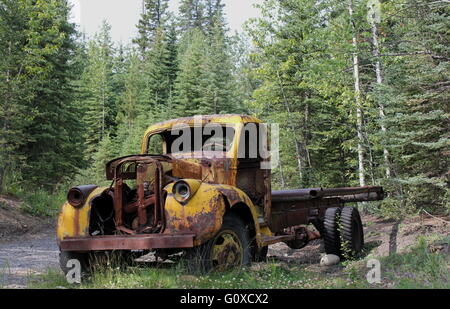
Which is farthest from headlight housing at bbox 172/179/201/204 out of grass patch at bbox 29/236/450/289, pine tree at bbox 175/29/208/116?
pine tree at bbox 175/29/208/116

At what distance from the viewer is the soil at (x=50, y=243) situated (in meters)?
6.67

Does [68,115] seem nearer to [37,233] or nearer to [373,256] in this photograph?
[37,233]

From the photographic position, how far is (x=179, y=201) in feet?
16.1

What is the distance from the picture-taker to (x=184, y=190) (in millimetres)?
4965

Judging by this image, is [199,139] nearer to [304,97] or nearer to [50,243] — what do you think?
[50,243]

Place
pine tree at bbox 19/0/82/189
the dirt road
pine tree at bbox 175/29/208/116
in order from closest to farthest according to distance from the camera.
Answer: the dirt road → pine tree at bbox 19/0/82/189 → pine tree at bbox 175/29/208/116

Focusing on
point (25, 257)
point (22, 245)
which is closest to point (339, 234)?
point (25, 257)

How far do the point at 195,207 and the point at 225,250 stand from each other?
0.68 metres

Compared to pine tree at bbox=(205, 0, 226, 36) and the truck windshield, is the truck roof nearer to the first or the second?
the truck windshield

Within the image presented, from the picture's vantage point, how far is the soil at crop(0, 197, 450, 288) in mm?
6672

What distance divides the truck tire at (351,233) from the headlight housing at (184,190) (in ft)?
11.2

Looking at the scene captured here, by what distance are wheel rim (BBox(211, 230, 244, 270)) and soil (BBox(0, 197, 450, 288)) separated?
196 centimetres

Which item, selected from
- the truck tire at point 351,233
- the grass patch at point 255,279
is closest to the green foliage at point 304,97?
the truck tire at point 351,233

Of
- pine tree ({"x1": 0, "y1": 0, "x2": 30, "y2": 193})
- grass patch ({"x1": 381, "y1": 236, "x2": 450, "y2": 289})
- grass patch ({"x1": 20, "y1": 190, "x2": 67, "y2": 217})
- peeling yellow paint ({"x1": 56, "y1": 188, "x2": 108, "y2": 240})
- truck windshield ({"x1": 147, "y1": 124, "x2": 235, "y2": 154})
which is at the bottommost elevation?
grass patch ({"x1": 381, "y1": 236, "x2": 450, "y2": 289})
